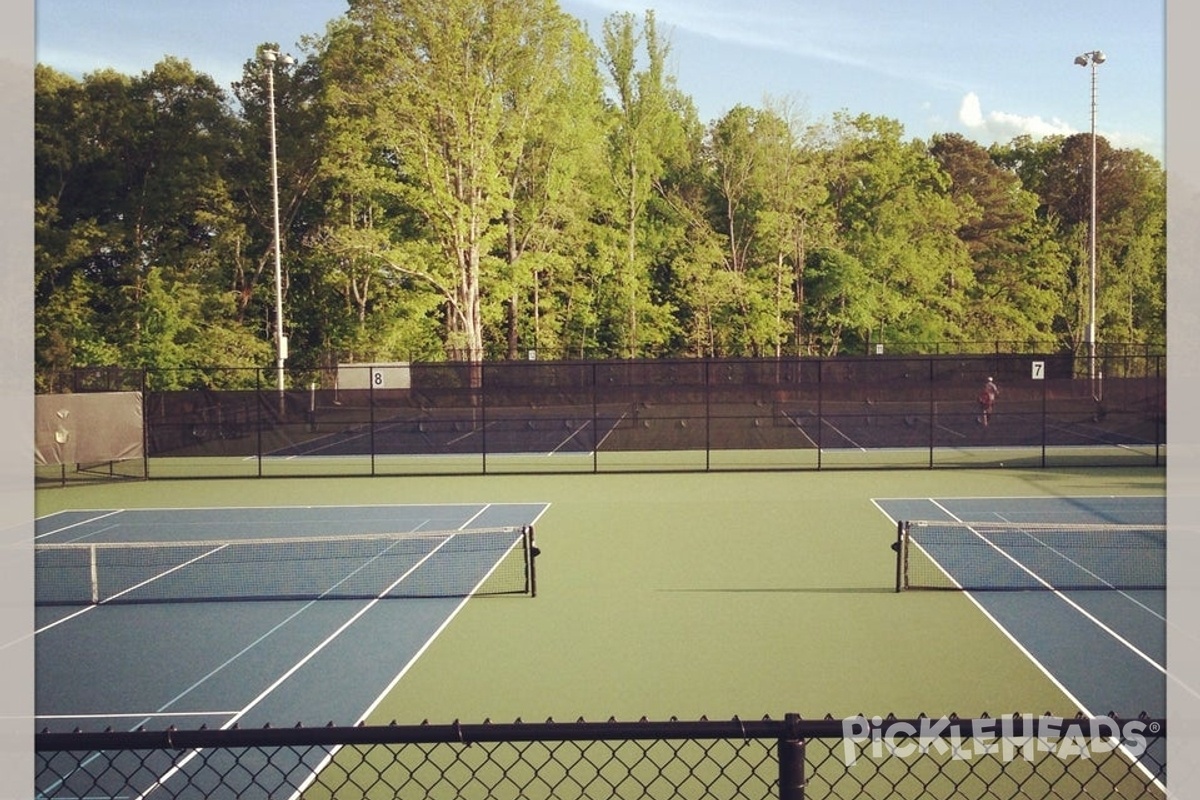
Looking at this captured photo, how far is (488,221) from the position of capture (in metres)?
44.4

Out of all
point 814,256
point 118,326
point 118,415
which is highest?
point 814,256

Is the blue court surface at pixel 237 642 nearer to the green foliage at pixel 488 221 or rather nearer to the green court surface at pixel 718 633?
the green court surface at pixel 718 633

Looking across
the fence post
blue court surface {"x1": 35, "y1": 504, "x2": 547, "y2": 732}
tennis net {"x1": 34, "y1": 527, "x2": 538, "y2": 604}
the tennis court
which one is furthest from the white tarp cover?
the fence post

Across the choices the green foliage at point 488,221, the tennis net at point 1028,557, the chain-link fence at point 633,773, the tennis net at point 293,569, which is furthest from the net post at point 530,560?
the green foliage at point 488,221

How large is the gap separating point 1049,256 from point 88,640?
2282 inches

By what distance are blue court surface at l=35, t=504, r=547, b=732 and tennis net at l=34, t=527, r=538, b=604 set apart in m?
0.06

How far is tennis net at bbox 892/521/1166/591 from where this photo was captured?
13703mm

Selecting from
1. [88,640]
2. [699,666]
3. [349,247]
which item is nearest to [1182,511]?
[699,666]

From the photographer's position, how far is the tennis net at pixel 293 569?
45.8 ft

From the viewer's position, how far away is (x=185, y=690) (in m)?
10.2

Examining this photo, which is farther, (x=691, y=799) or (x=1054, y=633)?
(x=1054, y=633)

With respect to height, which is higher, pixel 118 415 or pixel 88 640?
pixel 118 415

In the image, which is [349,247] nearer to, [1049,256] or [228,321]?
[228,321]

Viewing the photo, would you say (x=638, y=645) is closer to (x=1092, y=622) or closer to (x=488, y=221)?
(x=1092, y=622)
